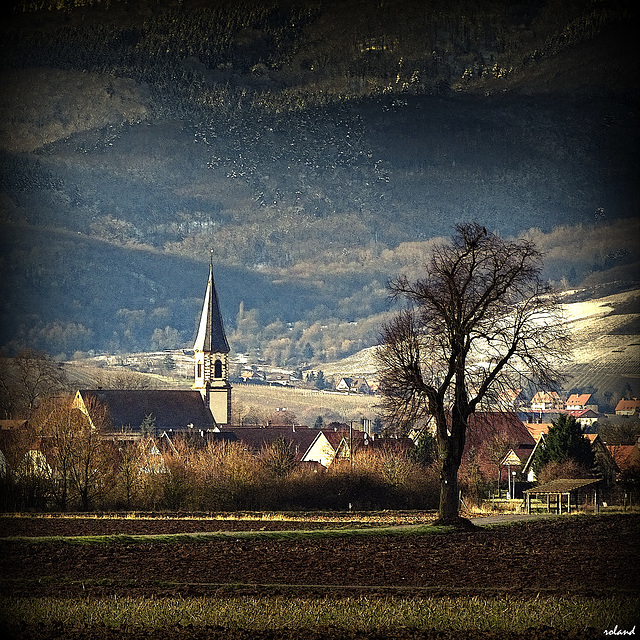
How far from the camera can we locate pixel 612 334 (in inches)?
6363

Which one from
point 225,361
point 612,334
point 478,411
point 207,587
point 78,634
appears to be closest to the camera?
point 78,634

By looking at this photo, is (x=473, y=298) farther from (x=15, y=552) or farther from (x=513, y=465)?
(x=513, y=465)

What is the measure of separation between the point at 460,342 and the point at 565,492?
10.2 meters

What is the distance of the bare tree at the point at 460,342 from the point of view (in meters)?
25.6

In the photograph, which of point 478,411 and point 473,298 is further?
point 478,411

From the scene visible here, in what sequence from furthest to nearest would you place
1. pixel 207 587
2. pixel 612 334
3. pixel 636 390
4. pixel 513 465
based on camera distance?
1. pixel 612 334
2. pixel 636 390
3. pixel 513 465
4. pixel 207 587

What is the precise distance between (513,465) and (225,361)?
85.9 m

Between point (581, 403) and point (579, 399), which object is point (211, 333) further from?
point (581, 403)

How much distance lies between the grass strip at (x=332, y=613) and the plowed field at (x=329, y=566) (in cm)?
36

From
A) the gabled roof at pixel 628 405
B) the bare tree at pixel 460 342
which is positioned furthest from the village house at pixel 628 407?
the bare tree at pixel 460 342

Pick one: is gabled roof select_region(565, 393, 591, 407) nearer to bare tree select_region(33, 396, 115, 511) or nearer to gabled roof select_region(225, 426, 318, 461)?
gabled roof select_region(225, 426, 318, 461)

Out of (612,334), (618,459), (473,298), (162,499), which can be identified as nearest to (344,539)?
(473,298)

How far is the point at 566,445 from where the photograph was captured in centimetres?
4047

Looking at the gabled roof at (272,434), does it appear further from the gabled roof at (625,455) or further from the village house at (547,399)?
the gabled roof at (625,455)
